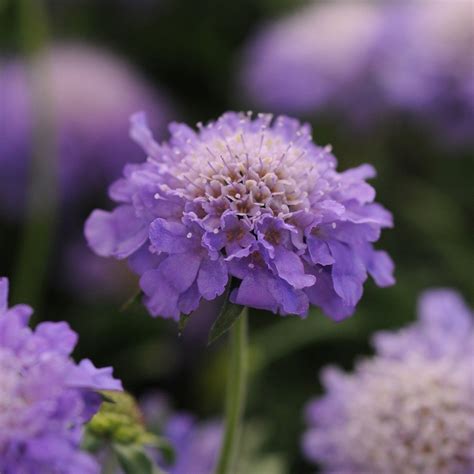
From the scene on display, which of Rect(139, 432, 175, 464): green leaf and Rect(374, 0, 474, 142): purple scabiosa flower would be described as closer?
Rect(139, 432, 175, 464): green leaf

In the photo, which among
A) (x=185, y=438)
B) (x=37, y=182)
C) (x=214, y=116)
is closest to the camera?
(x=185, y=438)

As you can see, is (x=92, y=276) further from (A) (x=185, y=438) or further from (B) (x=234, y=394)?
(B) (x=234, y=394)

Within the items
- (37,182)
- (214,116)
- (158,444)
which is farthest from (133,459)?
(214,116)

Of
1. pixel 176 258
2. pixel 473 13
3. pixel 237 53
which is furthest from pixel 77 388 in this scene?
pixel 237 53

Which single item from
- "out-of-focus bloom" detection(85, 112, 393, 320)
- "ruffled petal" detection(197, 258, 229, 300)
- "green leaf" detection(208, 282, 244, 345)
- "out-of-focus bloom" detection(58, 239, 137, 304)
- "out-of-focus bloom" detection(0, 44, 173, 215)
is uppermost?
"out-of-focus bloom" detection(0, 44, 173, 215)

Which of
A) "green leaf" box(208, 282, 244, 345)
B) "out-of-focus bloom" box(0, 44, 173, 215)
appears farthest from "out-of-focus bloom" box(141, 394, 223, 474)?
"out-of-focus bloom" box(0, 44, 173, 215)

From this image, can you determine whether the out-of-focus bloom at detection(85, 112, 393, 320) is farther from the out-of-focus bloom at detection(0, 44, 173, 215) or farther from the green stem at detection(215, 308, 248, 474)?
the out-of-focus bloom at detection(0, 44, 173, 215)

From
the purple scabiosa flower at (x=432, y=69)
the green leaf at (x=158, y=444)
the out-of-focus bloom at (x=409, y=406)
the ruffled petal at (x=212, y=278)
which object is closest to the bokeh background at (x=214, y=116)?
the purple scabiosa flower at (x=432, y=69)

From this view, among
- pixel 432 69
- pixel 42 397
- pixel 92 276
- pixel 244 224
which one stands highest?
pixel 432 69
